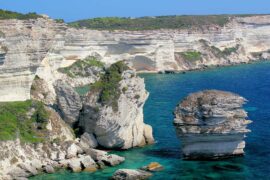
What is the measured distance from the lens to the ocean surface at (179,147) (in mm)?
33281

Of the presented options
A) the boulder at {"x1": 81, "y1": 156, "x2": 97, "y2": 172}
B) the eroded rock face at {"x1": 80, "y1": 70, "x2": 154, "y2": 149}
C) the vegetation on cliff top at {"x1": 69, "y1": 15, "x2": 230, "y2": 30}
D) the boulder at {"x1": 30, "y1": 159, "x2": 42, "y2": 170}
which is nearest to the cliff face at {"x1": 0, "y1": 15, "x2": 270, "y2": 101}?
the vegetation on cliff top at {"x1": 69, "y1": 15, "x2": 230, "y2": 30}

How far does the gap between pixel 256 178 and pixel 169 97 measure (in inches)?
1447

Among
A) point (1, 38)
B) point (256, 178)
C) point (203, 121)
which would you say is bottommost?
point (256, 178)

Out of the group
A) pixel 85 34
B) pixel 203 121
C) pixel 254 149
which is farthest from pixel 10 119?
pixel 85 34

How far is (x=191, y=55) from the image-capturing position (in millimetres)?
114438

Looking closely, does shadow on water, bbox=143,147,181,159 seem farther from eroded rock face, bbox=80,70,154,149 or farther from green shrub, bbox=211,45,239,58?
green shrub, bbox=211,45,239,58

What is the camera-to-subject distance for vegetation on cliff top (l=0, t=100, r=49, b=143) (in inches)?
1493

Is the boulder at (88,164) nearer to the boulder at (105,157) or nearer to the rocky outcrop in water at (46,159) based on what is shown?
the rocky outcrop in water at (46,159)

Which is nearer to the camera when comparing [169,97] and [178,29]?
[169,97]

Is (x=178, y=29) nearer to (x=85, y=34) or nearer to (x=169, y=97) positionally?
(x=85, y=34)

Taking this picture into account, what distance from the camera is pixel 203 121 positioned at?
36.0 metres

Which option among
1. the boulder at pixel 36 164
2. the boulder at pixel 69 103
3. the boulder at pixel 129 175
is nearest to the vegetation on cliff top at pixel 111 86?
the boulder at pixel 69 103

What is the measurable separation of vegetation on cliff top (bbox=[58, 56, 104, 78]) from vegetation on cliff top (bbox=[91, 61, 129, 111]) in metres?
42.8

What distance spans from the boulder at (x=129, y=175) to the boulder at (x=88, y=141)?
7386 millimetres
